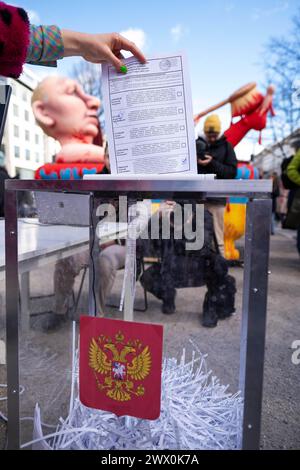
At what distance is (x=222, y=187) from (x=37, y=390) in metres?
0.76

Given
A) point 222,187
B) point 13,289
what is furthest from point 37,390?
point 222,187

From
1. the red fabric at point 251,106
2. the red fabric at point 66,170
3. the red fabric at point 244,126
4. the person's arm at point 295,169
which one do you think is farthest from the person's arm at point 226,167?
the red fabric at point 251,106

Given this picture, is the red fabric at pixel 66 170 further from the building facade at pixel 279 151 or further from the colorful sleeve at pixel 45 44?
the building facade at pixel 279 151

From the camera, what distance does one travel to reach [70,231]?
163cm

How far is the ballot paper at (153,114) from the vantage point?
31.3 inches

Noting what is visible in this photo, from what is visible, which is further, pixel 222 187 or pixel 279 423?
pixel 279 423

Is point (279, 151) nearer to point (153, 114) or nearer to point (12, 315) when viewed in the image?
point (153, 114)

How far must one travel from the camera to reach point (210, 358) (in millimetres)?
1493

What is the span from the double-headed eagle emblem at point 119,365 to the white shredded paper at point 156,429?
0.42 feet

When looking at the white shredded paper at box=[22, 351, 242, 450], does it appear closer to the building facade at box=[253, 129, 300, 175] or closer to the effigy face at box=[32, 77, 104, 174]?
the effigy face at box=[32, 77, 104, 174]

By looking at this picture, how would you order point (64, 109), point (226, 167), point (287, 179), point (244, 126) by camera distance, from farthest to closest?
1. point (244, 126)
2. point (287, 179)
3. point (64, 109)
4. point (226, 167)

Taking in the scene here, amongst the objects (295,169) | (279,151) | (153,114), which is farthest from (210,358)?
(279,151)

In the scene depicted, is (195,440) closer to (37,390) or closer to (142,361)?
(142,361)

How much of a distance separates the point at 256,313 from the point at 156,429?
42cm
